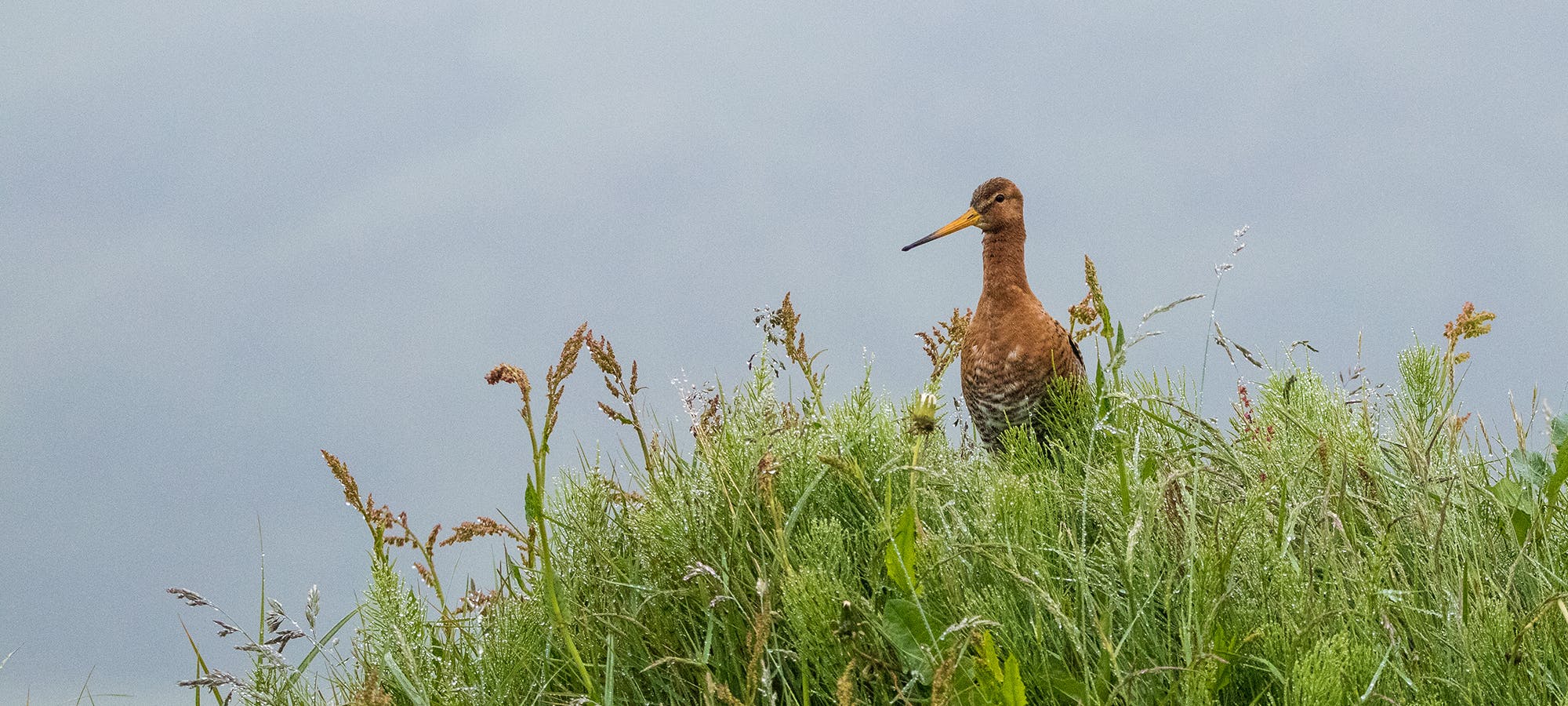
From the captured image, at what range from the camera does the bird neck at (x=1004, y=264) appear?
5.64m

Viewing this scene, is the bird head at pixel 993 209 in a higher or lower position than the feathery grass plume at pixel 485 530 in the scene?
higher

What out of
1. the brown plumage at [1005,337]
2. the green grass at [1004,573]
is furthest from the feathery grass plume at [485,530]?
the brown plumage at [1005,337]

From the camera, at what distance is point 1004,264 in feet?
18.7

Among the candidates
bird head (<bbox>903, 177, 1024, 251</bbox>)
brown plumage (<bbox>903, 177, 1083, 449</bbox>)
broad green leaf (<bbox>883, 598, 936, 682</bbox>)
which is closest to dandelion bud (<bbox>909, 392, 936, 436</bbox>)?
broad green leaf (<bbox>883, 598, 936, 682</bbox>)

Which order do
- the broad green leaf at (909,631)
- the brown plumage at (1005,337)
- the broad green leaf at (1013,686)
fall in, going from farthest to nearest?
the brown plumage at (1005,337), the broad green leaf at (909,631), the broad green leaf at (1013,686)

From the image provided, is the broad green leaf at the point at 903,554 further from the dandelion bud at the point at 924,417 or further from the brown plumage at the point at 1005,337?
the brown plumage at the point at 1005,337

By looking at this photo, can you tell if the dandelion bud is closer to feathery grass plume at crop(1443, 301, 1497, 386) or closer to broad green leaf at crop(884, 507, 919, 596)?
broad green leaf at crop(884, 507, 919, 596)

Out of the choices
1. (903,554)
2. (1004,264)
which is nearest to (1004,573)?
(903,554)

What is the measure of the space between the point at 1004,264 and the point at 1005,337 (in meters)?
0.49

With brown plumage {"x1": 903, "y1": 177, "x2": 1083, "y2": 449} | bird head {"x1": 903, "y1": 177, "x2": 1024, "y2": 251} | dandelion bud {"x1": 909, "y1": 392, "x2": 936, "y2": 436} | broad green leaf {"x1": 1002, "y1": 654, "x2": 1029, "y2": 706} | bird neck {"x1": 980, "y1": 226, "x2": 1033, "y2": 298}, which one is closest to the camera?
broad green leaf {"x1": 1002, "y1": 654, "x2": 1029, "y2": 706}

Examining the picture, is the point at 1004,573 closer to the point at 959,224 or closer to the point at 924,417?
the point at 924,417

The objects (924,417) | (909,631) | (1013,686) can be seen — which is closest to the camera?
(1013,686)

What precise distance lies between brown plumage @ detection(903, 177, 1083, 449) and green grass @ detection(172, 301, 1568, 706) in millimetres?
1324

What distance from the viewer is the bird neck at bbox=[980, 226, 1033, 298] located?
5637 millimetres
